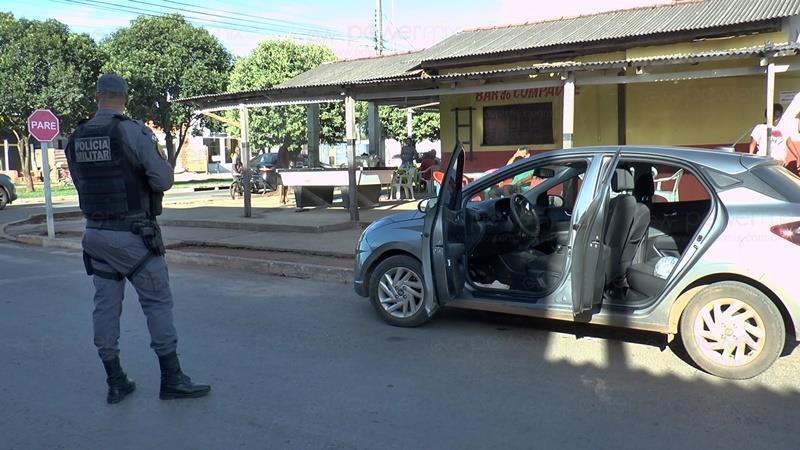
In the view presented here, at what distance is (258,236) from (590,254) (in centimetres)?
804

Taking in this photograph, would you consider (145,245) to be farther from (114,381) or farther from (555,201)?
(555,201)

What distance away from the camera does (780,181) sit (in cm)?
454

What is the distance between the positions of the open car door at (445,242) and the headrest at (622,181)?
1245 mm

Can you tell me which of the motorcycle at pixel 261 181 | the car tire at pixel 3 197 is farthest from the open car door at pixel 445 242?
the car tire at pixel 3 197

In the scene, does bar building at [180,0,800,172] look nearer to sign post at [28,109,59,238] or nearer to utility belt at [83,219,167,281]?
sign post at [28,109,59,238]

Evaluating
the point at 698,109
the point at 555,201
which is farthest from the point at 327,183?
the point at 555,201

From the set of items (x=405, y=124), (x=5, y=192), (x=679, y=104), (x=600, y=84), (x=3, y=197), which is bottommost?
(x=3, y=197)

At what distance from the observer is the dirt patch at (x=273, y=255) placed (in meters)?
9.12

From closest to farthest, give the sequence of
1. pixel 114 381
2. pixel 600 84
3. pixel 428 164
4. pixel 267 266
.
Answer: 1. pixel 114 381
2. pixel 267 266
3. pixel 600 84
4. pixel 428 164

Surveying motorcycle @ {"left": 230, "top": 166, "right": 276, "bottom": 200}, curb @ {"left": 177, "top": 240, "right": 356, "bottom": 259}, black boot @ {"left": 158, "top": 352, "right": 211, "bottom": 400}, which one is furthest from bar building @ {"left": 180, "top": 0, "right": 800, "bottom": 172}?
motorcycle @ {"left": 230, "top": 166, "right": 276, "bottom": 200}

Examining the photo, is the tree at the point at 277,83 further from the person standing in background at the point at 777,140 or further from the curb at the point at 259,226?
the person standing in background at the point at 777,140

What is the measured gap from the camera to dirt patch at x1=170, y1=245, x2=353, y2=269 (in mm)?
9117

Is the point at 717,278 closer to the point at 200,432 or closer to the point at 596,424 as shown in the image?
the point at 596,424

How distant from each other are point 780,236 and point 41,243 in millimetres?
12030
